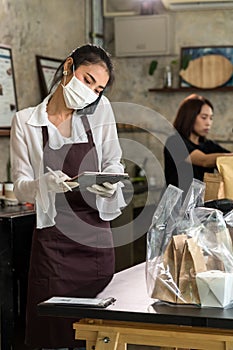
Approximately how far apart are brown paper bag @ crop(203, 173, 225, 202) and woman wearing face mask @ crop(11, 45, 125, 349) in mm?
372

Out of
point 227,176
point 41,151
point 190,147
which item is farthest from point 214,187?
point 190,147

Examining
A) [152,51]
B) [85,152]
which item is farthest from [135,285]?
[152,51]

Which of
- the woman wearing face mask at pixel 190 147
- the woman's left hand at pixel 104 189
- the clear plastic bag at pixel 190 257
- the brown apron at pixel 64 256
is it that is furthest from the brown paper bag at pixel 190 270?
the woman wearing face mask at pixel 190 147

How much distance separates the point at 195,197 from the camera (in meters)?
2.33

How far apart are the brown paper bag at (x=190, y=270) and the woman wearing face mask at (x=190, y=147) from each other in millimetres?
2215

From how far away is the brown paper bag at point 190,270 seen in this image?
203cm

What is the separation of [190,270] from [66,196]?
102 centimetres

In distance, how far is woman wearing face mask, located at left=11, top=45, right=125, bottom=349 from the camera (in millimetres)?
2918

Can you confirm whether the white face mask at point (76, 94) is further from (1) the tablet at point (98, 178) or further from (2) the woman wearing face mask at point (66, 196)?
(1) the tablet at point (98, 178)

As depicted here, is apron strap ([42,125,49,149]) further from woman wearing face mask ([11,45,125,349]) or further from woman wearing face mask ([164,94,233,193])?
woman wearing face mask ([164,94,233,193])

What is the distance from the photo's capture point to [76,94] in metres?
2.98

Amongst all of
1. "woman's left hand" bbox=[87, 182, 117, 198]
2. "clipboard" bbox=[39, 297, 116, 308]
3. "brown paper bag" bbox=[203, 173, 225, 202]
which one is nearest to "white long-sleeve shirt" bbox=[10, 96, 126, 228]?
"woman's left hand" bbox=[87, 182, 117, 198]

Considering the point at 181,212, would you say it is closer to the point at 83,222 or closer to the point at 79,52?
the point at 83,222

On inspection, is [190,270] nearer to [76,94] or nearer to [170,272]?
[170,272]
